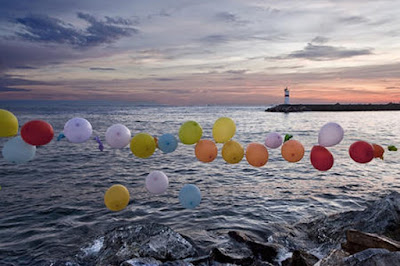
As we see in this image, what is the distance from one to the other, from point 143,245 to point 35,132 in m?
3.09

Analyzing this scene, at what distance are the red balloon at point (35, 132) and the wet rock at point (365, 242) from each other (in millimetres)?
5551

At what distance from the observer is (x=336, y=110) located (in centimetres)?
8856

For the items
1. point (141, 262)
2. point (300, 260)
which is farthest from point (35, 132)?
point (300, 260)

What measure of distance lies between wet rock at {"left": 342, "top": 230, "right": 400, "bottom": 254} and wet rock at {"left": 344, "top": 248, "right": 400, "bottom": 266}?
0.92 metres

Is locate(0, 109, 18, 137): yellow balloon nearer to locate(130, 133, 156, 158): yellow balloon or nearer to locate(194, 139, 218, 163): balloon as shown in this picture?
locate(130, 133, 156, 158): yellow balloon

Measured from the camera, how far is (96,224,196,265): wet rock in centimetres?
567

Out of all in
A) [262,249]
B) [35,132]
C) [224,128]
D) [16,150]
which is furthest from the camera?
[262,249]

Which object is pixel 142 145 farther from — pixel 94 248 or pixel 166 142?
pixel 94 248

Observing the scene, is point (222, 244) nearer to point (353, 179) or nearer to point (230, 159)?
point (230, 159)

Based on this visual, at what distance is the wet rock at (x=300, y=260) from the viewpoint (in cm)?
518

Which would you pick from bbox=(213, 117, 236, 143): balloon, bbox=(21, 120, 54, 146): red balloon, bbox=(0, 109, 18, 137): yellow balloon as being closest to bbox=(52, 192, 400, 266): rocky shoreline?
bbox=(213, 117, 236, 143): balloon

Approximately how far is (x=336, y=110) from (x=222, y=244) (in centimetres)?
9291

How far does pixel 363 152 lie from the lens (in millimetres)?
5465

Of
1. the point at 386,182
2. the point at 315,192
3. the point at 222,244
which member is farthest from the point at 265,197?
the point at 386,182
